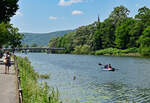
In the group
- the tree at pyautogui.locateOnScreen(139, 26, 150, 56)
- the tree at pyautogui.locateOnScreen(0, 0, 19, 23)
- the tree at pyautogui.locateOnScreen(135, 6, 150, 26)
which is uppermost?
the tree at pyautogui.locateOnScreen(135, 6, 150, 26)

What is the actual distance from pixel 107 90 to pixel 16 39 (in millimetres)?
51137

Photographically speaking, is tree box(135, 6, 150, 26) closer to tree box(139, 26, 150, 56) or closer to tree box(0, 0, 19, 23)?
tree box(139, 26, 150, 56)

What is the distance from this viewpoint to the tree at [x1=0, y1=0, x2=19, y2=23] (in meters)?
39.3

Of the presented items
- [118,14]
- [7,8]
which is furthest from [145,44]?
[7,8]

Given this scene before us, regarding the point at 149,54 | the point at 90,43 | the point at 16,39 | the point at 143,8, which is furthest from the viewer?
the point at 90,43

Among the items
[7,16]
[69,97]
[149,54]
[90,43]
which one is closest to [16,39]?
[7,16]

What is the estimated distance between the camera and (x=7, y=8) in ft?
132

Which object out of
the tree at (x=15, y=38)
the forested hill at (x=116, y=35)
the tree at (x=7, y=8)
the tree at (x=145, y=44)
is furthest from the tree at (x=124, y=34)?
the tree at (x=7, y=8)

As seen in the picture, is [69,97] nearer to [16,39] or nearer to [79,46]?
[16,39]

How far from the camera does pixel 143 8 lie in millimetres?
106562

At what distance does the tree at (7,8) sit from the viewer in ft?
129

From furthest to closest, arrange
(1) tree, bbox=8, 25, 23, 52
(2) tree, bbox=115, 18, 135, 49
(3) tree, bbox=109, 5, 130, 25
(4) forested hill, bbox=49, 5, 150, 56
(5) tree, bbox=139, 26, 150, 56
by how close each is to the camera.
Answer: (3) tree, bbox=109, 5, 130, 25, (2) tree, bbox=115, 18, 135, 49, (4) forested hill, bbox=49, 5, 150, 56, (5) tree, bbox=139, 26, 150, 56, (1) tree, bbox=8, 25, 23, 52

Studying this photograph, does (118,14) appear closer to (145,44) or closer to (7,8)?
(145,44)

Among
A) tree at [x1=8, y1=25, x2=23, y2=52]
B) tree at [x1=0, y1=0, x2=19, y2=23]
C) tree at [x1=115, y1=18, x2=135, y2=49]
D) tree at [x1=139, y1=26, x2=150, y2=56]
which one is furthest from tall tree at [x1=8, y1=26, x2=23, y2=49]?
tree at [x1=115, y1=18, x2=135, y2=49]
